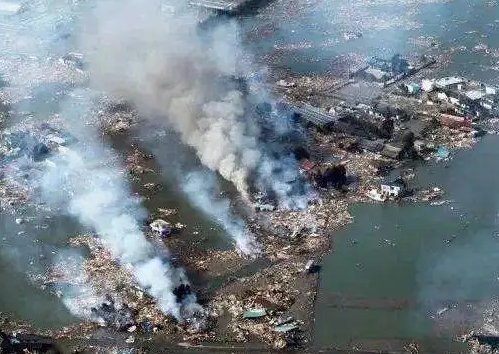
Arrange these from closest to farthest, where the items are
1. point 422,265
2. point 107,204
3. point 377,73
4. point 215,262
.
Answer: point 422,265, point 215,262, point 107,204, point 377,73

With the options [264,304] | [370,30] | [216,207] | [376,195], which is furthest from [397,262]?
[370,30]

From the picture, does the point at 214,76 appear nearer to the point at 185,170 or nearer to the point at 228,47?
the point at 185,170

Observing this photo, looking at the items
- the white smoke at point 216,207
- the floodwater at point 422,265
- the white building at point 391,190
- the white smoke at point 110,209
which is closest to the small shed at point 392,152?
the floodwater at point 422,265

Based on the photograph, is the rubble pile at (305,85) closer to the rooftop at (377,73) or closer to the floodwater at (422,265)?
the rooftop at (377,73)

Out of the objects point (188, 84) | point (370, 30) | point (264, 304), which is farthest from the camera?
point (370, 30)

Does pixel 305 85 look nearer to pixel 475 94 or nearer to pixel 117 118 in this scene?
pixel 475 94

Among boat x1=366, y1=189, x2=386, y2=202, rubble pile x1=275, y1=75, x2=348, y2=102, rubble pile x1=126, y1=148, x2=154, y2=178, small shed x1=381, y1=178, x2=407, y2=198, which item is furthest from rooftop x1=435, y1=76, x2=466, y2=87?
rubble pile x1=126, y1=148, x2=154, y2=178

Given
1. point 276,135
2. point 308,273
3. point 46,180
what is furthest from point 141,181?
point 308,273
